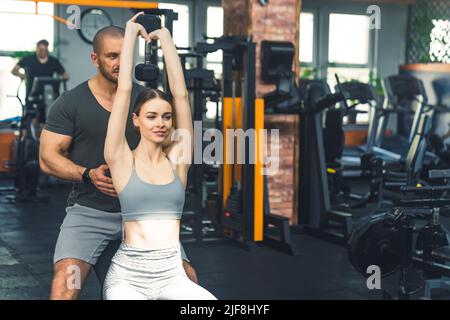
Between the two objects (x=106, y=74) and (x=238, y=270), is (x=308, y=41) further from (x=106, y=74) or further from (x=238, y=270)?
(x=106, y=74)

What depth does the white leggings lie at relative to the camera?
181cm

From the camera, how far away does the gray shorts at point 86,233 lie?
2148mm

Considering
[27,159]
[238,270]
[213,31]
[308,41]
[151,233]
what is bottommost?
[238,270]

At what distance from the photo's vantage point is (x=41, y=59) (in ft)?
27.5

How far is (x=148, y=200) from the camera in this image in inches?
69.8

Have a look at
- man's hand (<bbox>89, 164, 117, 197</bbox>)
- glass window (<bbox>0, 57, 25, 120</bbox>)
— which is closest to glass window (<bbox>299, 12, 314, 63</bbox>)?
glass window (<bbox>0, 57, 25, 120</bbox>)

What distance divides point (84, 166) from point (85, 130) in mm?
114

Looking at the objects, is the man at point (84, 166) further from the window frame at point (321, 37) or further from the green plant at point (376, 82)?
the green plant at point (376, 82)

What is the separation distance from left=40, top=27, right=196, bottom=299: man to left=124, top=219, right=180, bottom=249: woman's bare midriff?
324 mm

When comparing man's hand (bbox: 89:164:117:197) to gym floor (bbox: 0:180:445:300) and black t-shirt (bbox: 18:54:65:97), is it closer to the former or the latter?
gym floor (bbox: 0:180:445:300)

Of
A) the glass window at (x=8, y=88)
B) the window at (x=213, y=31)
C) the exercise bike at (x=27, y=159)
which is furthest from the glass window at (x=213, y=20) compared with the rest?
the exercise bike at (x=27, y=159)

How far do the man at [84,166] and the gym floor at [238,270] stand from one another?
1659 millimetres

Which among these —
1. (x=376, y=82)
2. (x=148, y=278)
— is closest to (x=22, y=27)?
(x=376, y=82)

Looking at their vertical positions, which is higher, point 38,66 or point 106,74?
point 38,66
